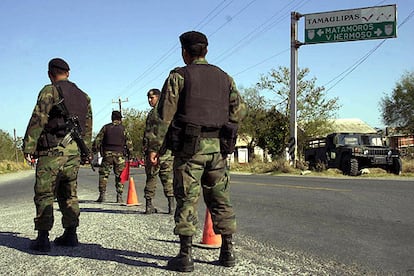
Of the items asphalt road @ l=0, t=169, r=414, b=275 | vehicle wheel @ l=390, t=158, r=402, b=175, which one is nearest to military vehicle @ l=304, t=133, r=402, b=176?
vehicle wheel @ l=390, t=158, r=402, b=175

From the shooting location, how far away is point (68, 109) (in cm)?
473

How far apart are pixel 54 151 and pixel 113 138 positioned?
15.4 ft

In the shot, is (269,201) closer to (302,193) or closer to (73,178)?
(302,193)

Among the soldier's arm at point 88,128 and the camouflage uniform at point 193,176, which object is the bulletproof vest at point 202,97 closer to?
the camouflage uniform at point 193,176

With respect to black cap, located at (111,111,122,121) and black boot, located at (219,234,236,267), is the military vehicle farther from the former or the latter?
black boot, located at (219,234,236,267)

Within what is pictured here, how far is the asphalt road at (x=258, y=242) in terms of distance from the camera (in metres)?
3.94

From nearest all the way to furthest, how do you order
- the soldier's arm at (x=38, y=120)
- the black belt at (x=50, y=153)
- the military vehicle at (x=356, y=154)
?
1. the soldier's arm at (x=38, y=120)
2. the black belt at (x=50, y=153)
3. the military vehicle at (x=356, y=154)

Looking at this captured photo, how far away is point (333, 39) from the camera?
75.7 ft

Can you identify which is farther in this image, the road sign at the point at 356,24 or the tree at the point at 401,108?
the tree at the point at 401,108

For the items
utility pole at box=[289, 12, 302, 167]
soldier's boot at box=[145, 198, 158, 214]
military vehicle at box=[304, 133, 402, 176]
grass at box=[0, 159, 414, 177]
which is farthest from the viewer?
utility pole at box=[289, 12, 302, 167]

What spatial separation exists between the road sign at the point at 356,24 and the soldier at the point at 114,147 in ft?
54.1

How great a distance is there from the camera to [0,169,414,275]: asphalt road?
12.9ft

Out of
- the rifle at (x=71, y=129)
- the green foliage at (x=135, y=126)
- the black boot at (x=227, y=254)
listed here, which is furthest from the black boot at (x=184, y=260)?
the green foliage at (x=135, y=126)

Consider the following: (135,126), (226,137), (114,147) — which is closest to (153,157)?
(226,137)
